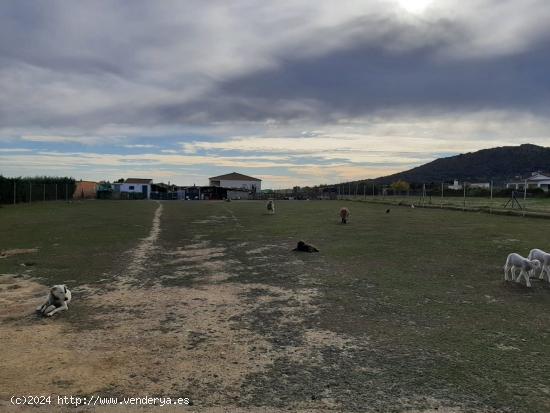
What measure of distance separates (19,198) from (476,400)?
149 ft

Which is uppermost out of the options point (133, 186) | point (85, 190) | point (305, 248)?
point (133, 186)

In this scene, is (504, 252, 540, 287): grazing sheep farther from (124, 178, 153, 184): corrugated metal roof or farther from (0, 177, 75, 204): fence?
(124, 178, 153, 184): corrugated metal roof

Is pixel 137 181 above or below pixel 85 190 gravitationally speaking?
above

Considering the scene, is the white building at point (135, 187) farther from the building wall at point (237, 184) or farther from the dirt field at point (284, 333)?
the dirt field at point (284, 333)

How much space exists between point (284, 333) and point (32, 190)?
46.1 m

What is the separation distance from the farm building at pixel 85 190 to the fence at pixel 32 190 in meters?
2.89

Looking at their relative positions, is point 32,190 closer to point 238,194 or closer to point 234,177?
point 238,194

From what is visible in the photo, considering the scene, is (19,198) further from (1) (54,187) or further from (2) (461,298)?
(2) (461,298)

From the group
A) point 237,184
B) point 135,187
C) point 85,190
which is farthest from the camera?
point 237,184

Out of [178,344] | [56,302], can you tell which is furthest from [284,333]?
[56,302]

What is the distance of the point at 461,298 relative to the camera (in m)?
7.64

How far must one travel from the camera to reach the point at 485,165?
142 metres

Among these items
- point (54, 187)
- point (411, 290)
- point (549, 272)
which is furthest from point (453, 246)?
point (54, 187)

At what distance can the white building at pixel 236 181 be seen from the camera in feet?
368
